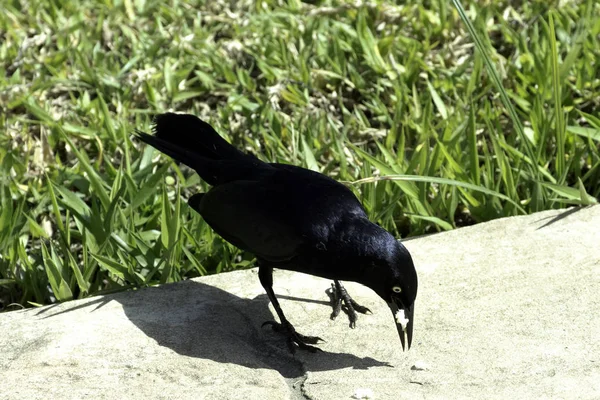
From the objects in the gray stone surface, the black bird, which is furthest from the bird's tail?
the gray stone surface

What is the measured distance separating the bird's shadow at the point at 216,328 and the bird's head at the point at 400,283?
0.53 ft

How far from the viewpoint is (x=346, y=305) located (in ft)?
12.3

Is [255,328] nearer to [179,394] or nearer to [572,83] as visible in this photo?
[179,394]

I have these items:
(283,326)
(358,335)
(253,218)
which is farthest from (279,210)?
(358,335)

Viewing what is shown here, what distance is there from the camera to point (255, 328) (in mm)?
3748

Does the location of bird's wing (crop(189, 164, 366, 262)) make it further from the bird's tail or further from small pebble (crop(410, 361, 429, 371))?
small pebble (crop(410, 361, 429, 371))

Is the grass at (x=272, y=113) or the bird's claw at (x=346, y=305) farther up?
the grass at (x=272, y=113)

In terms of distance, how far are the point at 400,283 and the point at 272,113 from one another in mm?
2033

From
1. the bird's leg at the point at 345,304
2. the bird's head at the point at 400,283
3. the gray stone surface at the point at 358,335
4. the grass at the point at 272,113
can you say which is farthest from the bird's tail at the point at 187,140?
the bird's head at the point at 400,283

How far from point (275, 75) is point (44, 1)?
194 centimetres

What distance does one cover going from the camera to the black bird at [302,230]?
3385 mm

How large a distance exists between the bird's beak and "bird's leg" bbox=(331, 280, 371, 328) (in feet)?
1.00

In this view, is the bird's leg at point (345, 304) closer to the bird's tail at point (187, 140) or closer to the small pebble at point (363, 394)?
the small pebble at point (363, 394)

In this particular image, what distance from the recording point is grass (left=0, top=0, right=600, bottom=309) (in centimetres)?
422
